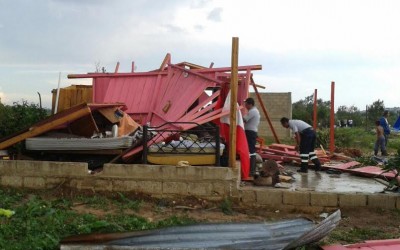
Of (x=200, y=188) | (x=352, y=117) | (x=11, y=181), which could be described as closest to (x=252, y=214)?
(x=200, y=188)

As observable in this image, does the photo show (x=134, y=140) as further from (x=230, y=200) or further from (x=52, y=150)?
(x=230, y=200)

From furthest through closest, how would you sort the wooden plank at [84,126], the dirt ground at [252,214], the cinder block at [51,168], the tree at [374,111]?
1. the tree at [374,111]
2. the wooden plank at [84,126]
3. the cinder block at [51,168]
4. the dirt ground at [252,214]

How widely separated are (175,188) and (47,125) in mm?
2648

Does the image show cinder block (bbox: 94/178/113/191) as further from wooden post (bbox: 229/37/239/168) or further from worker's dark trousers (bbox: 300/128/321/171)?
worker's dark trousers (bbox: 300/128/321/171)

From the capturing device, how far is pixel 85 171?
24.8 feet

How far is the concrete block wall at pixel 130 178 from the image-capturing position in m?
7.26

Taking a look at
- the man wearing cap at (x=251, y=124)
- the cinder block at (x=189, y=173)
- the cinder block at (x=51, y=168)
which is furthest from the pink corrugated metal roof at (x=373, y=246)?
the cinder block at (x=51, y=168)

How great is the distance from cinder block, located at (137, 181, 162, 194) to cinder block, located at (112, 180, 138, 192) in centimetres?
7

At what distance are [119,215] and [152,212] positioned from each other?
2.03 feet

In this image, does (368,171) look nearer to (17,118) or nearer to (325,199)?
(325,199)

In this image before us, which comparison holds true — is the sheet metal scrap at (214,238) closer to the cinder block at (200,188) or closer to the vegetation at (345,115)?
the cinder block at (200,188)

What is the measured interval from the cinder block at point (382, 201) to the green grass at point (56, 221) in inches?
120

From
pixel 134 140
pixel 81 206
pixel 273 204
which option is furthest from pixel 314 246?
pixel 134 140

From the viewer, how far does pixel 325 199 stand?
23.3 ft
